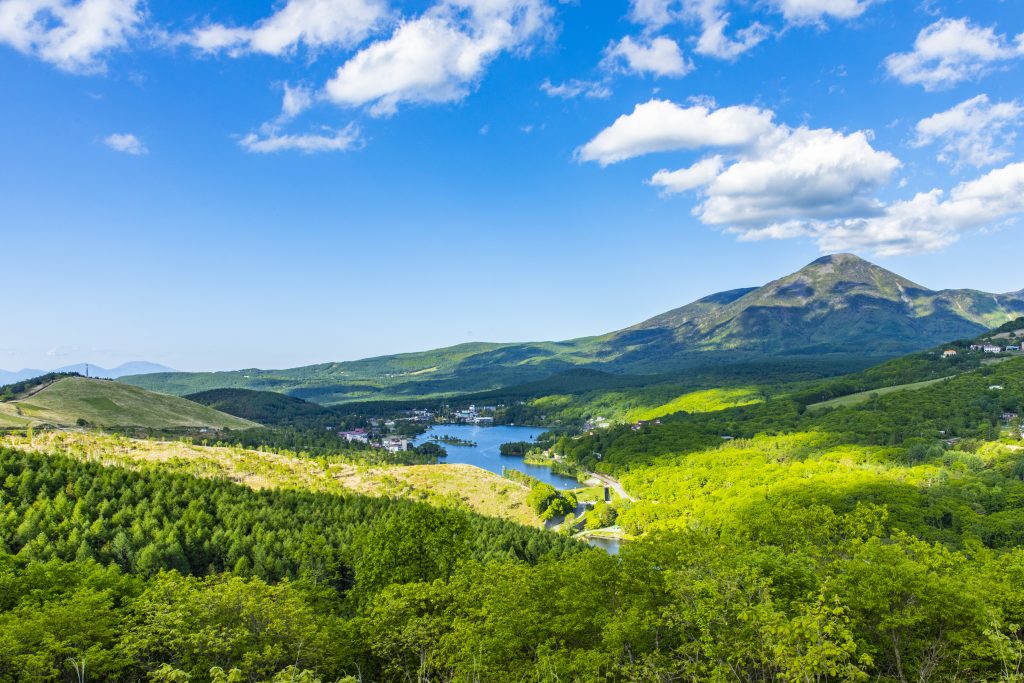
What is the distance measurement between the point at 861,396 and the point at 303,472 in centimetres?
16834

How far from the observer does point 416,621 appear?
29047 mm

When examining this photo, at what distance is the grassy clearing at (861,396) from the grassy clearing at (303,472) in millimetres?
111289

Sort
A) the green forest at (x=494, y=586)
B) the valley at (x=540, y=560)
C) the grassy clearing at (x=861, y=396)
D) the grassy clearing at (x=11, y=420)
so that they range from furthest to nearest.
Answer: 1. the grassy clearing at (x=861, y=396)
2. the grassy clearing at (x=11, y=420)
3. the valley at (x=540, y=560)
4. the green forest at (x=494, y=586)

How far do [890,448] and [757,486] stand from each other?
3653 cm

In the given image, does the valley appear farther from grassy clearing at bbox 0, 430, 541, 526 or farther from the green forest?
grassy clearing at bbox 0, 430, 541, 526

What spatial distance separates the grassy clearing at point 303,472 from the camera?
93.2m

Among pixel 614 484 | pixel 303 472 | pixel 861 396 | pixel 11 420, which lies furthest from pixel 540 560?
pixel 861 396

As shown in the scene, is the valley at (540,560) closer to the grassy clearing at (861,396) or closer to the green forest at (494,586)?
the green forest at (494,586)

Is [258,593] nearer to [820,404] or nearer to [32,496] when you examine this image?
[32,496]

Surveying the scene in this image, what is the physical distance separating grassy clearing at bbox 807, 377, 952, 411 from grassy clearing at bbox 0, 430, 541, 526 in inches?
4381

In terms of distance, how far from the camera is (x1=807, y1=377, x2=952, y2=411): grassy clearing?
16738cm

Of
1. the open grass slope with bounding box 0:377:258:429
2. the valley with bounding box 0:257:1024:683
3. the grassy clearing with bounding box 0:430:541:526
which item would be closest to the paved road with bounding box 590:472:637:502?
the valley with bounding box 0:257:1024:683

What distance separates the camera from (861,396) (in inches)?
6973

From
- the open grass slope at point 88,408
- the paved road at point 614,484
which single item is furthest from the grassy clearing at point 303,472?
the open grass slope at point 88,408
